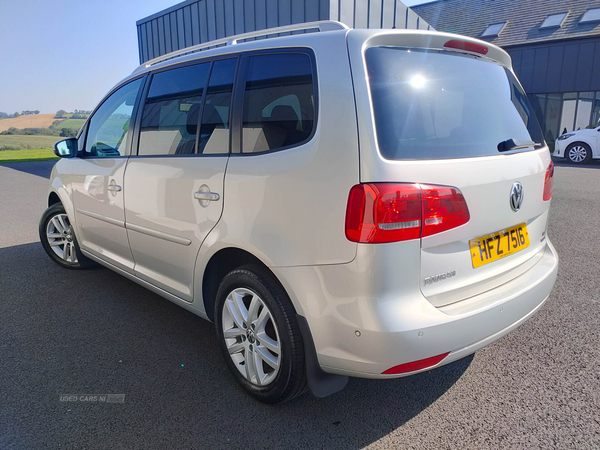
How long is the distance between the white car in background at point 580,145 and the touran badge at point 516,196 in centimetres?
1488

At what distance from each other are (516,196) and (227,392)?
1812mm

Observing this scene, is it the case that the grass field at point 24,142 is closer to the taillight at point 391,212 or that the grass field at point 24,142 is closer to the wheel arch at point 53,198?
the wheel arch at point 53,198

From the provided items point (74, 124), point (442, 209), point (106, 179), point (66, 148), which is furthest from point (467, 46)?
point (74, 124)

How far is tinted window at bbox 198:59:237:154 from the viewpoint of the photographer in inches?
98.5

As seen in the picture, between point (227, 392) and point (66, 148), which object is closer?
point (227, 392)

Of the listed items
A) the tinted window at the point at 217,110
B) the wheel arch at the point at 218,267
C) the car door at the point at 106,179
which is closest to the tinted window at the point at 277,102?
the tinted window at the point at 217,110

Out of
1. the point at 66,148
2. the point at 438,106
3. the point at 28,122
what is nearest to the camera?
the point at 438,106

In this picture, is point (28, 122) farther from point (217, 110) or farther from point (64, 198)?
point (217, 110)

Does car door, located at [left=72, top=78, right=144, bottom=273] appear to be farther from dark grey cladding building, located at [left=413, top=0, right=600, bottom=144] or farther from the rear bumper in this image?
dark grey cladding building, located at [left=413, top=0, right=600, bottom=144]

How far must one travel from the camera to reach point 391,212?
1787mm

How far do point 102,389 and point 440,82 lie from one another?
2373mm

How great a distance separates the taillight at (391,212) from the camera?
5.86 ft

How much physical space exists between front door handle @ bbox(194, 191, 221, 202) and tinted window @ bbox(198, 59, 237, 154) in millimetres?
238

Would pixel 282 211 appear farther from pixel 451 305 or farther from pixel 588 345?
pixel 588 345
